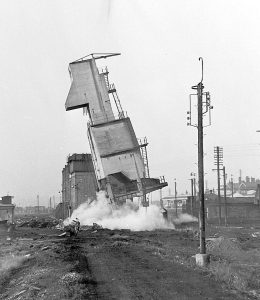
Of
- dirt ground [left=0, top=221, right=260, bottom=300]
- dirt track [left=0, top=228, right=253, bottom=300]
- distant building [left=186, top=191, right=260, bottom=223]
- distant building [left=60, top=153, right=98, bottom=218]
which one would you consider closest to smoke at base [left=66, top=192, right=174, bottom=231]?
distant building [left=60, top=153, right=98, bottom=218]

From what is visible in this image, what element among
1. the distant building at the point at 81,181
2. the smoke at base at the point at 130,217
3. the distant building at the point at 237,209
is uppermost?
the distant building at the point at 81,181

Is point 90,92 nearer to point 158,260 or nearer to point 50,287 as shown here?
point 158,260

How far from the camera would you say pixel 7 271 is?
16328 millimetres

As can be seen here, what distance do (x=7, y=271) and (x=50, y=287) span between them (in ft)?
19.7

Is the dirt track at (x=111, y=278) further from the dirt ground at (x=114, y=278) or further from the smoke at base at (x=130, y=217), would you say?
the smoke at base at (x=130, y=217)

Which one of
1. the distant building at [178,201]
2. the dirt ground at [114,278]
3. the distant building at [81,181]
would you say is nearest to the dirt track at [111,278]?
the dirt ground at [114,278]

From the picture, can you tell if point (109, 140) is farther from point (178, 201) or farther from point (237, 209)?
point (178, 201)

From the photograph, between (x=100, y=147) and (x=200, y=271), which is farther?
(x=100, y=147)

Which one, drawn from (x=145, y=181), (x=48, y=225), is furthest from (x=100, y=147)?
(x=48, y=225)

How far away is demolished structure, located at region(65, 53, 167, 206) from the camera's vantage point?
129 feet

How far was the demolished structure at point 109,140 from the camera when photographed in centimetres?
3938

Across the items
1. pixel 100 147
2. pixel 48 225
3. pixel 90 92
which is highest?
pixel 90 92

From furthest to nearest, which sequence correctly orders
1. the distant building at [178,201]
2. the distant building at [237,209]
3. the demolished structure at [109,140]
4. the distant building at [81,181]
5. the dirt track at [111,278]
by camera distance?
the distant building at [178,201], the distant building at [237,209], the distant building at [81,181], the demolished structure at [109,140], the dirt track at [111,278]

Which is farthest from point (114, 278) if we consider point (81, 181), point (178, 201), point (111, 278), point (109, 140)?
point (178, 201)
